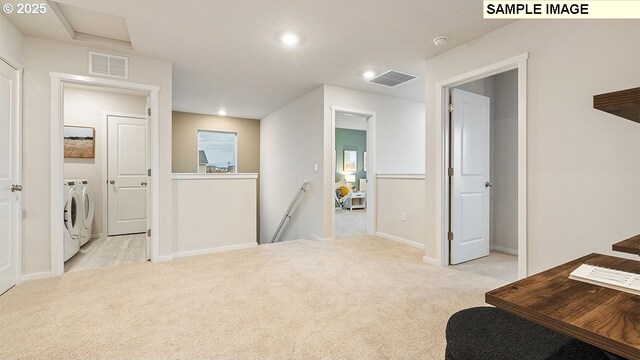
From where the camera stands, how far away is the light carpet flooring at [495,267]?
115 inches

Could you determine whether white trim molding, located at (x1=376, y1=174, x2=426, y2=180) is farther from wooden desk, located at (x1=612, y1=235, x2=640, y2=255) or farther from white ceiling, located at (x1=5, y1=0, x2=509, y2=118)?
wooden desk, located at (x1=612, y1=235, x2=640, y2=255)

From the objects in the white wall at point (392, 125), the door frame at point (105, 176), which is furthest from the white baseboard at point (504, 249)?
the door frame at point (105, 176)

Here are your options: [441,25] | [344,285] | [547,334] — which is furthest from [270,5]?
[547,334]

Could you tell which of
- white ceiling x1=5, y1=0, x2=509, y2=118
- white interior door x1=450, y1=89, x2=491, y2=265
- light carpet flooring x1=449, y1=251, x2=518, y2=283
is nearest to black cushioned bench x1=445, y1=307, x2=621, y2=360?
light carpet flooring x1=449, y1=251, x2=518, y2=283

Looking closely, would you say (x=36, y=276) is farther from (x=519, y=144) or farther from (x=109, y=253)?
(x=519, y=144)

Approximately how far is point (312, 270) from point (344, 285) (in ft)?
1.69

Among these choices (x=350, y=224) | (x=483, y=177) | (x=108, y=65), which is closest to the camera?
(x=108, y=65)

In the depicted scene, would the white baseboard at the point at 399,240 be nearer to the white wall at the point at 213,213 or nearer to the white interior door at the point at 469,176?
the white interior door at the point at 469,176

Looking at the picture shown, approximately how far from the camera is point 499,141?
3.89 m

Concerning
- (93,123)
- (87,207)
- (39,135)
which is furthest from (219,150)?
(39,135)

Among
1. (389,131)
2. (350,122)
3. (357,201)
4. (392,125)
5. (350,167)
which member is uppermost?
(350,122)

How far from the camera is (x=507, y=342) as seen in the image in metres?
0.90

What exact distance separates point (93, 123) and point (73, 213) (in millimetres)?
1803

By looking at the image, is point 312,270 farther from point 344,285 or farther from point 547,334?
point 547,334
